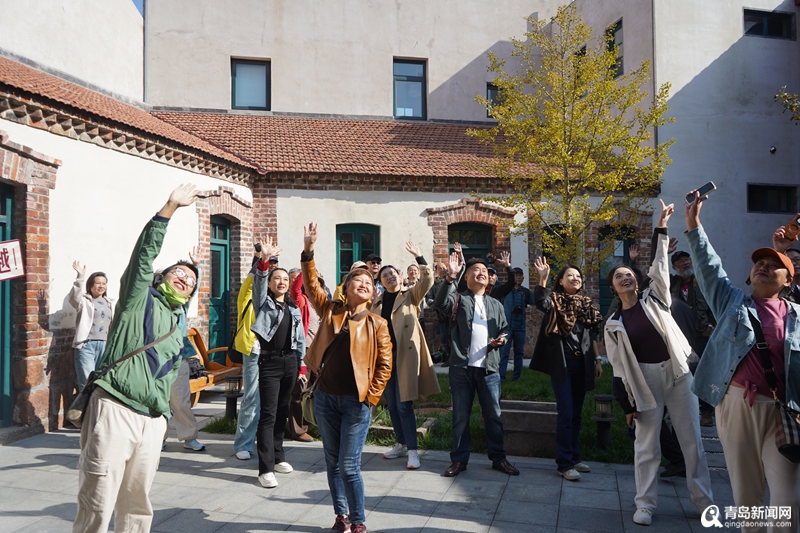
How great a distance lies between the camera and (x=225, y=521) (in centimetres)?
443

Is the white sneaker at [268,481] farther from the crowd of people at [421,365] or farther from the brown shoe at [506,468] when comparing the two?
the brown shoe at [506,468]

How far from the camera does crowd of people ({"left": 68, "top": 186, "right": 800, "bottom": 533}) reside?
3.34 m

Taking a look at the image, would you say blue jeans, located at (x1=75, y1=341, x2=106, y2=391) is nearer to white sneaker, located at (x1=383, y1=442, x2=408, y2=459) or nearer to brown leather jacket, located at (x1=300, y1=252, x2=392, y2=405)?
white sneaker, located at (x1=383, y1=442, x2=408, y2=459)

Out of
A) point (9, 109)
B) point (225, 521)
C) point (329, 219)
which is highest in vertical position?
point (9, 109)

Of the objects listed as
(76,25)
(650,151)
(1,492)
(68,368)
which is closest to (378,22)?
(76,25)

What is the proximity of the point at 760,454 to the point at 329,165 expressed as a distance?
10791 millimetres

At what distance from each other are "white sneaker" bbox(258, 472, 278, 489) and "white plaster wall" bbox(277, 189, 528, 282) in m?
7.95

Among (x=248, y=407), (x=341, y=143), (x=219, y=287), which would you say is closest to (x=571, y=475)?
(x=248, y=407)

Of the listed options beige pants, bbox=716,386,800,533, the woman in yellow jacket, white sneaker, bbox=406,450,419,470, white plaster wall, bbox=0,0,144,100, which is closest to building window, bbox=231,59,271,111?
white plaster wall, bbox=0,0,144,100

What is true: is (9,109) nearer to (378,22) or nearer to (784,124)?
(378,22)

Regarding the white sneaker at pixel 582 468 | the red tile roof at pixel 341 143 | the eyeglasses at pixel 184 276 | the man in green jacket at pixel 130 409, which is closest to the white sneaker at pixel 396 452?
the white sneaker at pixel 582 468

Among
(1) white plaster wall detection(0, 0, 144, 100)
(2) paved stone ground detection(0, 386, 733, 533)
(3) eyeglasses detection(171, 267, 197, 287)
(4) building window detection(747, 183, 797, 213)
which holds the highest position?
(1) white plaster wall detection(0, 0, 144, 100)

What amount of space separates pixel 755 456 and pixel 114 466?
12.0 feet

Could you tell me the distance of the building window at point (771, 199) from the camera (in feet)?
48.4
